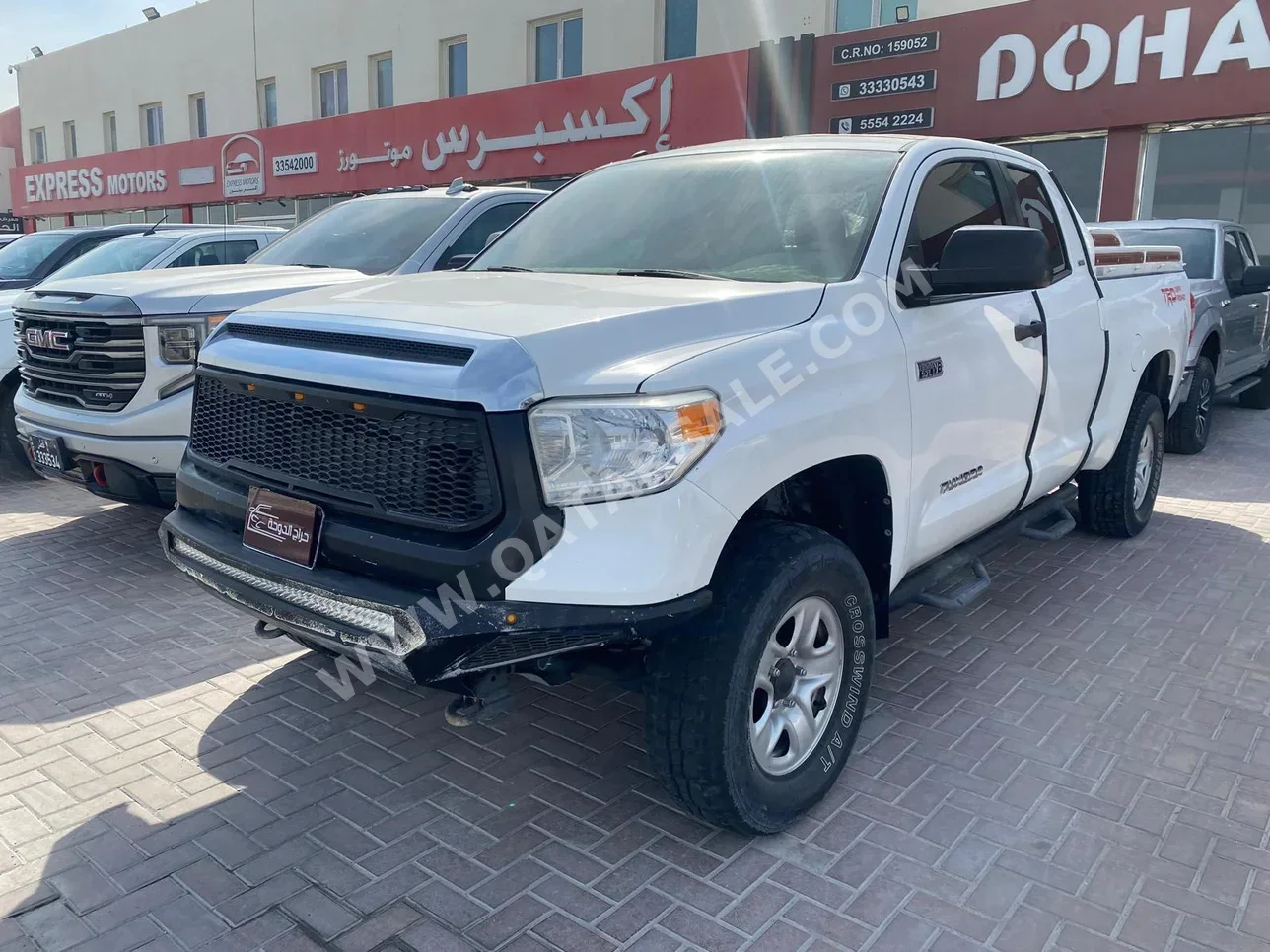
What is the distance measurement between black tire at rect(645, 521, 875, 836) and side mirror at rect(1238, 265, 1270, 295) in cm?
746

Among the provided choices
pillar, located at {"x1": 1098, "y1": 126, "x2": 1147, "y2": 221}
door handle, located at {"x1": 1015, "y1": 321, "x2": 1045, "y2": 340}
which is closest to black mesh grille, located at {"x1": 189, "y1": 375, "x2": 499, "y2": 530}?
door handle, located at {"x1": 1015, "y1": 321, "x2": 1045, "y2": 340}

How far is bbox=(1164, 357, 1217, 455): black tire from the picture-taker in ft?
26.9

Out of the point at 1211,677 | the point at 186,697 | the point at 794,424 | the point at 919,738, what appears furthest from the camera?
the point at 1211,677

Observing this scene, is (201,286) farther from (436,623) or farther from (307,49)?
(307,49)

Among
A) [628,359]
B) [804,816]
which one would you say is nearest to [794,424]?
[628,359]

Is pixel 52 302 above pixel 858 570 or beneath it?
above

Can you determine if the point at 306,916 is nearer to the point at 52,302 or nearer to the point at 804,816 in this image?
the point at 804,816

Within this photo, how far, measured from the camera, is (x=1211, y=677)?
4070mm

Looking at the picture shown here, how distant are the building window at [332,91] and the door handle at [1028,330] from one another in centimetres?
2200

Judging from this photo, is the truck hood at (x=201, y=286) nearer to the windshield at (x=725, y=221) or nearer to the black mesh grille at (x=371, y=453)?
the windshield at (x=725, y=221)

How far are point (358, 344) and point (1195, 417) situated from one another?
7808 millimetres

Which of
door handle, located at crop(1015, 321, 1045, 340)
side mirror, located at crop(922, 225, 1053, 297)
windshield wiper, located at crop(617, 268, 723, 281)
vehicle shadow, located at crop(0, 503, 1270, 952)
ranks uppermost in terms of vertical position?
side mirror, located at crop(922, 225, 1053, 297)

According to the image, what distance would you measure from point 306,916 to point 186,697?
1.53 metres

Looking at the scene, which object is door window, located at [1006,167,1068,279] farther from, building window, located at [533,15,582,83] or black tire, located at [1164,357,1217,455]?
building window, located at [533,15,582,83]
